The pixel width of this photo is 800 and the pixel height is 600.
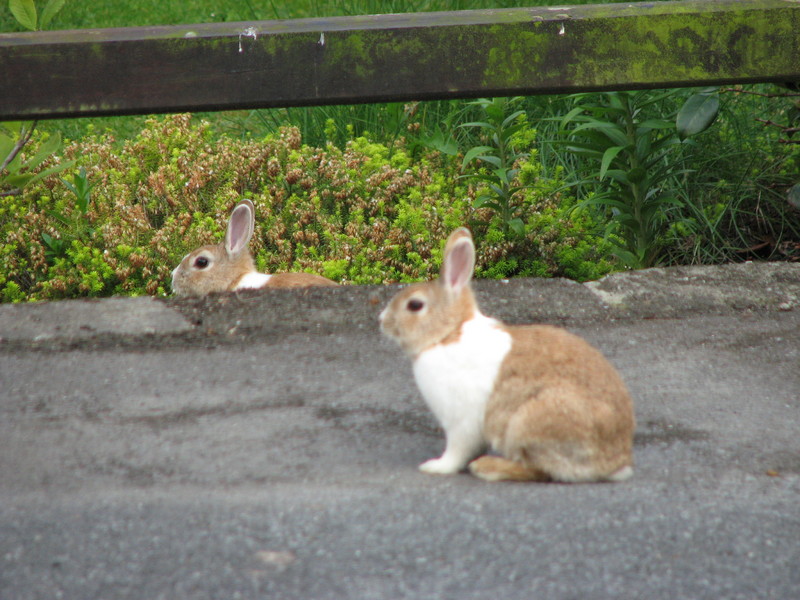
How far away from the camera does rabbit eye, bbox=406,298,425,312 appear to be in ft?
10.1

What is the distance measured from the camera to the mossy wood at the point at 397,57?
12.8ft

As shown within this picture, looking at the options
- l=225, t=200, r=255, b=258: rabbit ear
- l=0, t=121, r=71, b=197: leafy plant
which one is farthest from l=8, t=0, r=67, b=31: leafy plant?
l=225, t=200, r=255, b=258: rabbit ear

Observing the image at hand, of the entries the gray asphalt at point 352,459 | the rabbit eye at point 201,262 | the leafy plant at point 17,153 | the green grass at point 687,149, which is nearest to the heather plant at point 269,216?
the green grass at point 687,149

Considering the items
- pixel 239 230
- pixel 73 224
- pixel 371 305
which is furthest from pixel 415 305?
pixel 73 224

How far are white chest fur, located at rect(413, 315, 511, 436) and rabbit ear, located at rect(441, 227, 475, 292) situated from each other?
0.17 meters

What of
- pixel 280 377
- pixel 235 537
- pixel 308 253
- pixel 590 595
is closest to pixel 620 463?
pixel 590 595

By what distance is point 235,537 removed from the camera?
2.46 metres

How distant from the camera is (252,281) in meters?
5.04

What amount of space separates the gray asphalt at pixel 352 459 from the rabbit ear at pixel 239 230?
0.87 m

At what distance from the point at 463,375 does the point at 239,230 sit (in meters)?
2.65

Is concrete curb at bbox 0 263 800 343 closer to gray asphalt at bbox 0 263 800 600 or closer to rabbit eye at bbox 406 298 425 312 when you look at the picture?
gray asphalt at bbox 0 263 800 600

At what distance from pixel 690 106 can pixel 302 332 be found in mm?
2255

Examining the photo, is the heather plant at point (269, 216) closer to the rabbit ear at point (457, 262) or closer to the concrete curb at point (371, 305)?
the concrete curb at point (371, 305)

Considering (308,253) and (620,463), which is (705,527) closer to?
(620,463)
